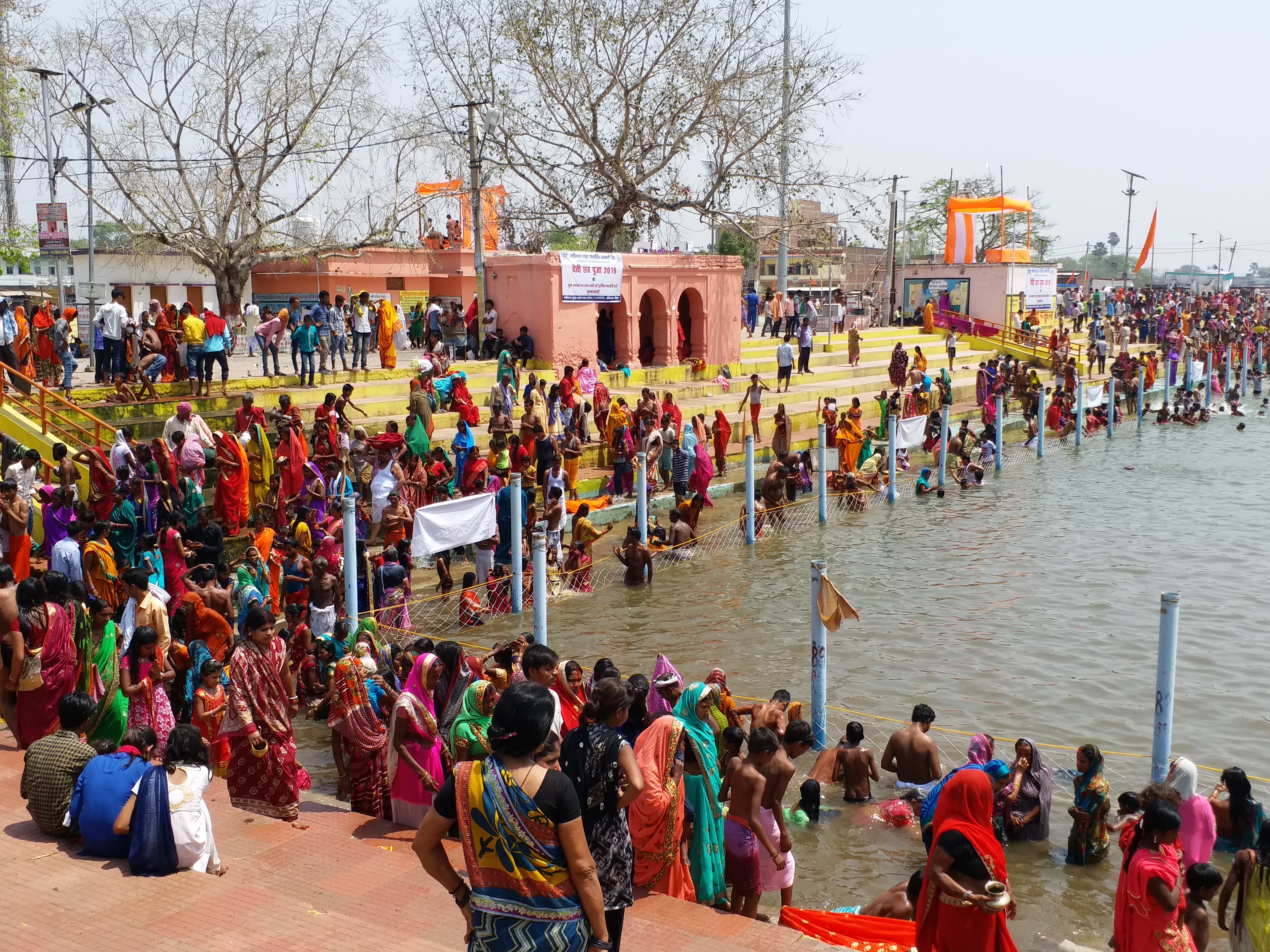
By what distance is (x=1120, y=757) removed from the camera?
9.82 m

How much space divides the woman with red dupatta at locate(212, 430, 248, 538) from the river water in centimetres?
383

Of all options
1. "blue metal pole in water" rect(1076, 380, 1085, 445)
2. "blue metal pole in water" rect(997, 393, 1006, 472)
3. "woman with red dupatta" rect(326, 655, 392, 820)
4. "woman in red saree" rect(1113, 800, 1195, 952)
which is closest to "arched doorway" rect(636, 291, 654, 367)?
"blue metal pole in water" rect(997, 393, 1006, 472)

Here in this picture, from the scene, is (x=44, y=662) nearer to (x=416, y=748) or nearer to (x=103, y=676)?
(x=103, y=676)

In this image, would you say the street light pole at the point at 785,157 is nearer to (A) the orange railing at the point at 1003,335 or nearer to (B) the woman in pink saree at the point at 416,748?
(A) the orange railing at the point at 1003,335

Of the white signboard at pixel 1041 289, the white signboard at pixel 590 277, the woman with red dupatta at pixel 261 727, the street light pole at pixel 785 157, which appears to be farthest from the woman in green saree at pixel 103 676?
the white signboard at pixel 1041 289

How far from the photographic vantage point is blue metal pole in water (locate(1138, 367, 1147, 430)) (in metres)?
32.4

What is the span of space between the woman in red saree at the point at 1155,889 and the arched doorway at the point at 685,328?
24061 mm

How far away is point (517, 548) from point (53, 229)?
1636 centimetres

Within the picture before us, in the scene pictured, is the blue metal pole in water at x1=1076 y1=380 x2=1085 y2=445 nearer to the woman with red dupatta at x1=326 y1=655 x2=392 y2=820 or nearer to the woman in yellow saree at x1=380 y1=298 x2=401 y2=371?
the woman in yellow saree at x1=380 y1=298 x2=401 y2=371

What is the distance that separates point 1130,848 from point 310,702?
705cm

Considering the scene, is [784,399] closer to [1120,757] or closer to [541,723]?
[1120,757]

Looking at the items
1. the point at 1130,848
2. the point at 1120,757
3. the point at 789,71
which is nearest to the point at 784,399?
the point at 789,71

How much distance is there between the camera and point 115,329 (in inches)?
703

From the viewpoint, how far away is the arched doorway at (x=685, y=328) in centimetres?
2969
